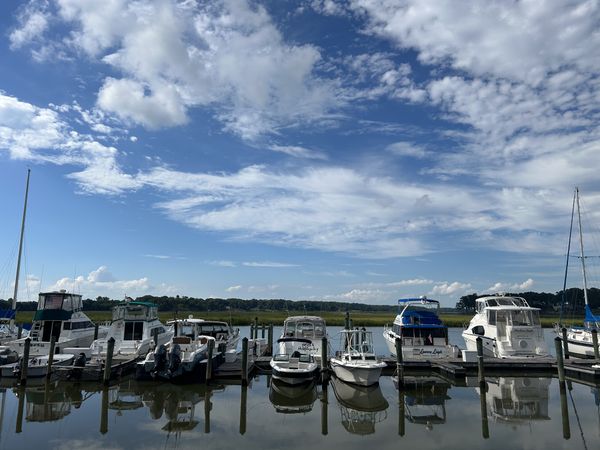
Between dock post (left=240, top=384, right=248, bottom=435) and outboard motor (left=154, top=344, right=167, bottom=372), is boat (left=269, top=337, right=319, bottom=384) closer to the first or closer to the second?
dock post (left=240, top=384, right=248, bottom=435)

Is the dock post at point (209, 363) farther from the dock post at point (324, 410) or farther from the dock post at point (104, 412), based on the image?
the dock post at point (324, 410)

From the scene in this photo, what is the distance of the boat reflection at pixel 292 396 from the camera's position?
2005cm

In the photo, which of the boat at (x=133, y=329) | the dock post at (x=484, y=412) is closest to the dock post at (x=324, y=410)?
the dock post at (x=484, y=412)

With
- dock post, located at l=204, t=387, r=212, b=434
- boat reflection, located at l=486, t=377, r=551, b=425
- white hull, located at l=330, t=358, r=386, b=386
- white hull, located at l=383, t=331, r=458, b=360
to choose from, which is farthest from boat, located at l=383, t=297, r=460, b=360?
dock post, located at l=204, t=387, r=212, b=434

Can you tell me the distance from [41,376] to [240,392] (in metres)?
10.6

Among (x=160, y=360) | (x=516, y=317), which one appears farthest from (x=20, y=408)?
(x=516, y=317)

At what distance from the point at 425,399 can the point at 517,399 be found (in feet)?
13.8

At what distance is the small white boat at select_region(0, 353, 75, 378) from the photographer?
24016 millimetres

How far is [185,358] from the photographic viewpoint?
24.3m

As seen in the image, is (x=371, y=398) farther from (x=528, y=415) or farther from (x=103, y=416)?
(x=103, y=416)

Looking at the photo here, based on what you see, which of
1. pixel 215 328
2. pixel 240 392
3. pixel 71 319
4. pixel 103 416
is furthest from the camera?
pixel 215 328

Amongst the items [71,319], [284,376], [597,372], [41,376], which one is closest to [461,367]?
[597,372]

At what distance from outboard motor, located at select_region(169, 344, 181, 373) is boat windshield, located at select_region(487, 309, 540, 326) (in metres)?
20.1

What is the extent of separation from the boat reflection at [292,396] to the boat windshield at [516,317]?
13.8 m
